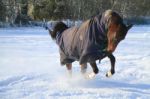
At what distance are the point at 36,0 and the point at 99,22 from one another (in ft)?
117

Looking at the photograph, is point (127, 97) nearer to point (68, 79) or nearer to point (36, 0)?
point (68, 79)

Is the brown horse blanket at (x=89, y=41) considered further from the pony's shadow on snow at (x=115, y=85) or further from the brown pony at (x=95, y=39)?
the pony's shadow on snow at (x=115, y=85)

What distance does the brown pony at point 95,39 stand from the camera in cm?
616

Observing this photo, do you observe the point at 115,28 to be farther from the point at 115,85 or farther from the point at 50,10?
the point at 50,10

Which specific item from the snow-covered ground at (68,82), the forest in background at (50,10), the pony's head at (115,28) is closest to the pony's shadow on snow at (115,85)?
the snow-covered ground at (68,82)

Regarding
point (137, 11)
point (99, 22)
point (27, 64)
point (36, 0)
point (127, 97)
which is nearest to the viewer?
point (127, 97)

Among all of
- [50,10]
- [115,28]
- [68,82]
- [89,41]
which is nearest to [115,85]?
[68,82]

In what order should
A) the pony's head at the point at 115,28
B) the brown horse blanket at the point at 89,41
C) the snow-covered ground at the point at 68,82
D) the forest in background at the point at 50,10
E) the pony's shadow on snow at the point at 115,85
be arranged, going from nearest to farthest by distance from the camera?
the pony's head at the point at 115,28 → the snow-covered ground at the point at 68,82 → the brown horse blanket at the point at 89,41 → the pony's shadow on snow at the point at 115,85 → the forest in background at the point at 50,10

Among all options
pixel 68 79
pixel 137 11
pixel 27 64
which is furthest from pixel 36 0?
pixel 68 79

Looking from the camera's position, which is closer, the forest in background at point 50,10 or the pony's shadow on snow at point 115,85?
Result: the pony's shadow on snow at point 115,85

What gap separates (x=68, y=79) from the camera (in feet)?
26.2

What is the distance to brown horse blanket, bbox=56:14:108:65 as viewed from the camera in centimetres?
658

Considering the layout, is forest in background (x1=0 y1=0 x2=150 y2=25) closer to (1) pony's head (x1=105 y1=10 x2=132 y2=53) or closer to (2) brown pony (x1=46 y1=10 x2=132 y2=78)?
(2) brown pony (x1=46 y1=10 x2=132 y2=78)

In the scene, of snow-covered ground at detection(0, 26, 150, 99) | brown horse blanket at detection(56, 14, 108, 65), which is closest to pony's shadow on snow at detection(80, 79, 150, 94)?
snow-covered ground at detection(0, 26, 150, 99)
